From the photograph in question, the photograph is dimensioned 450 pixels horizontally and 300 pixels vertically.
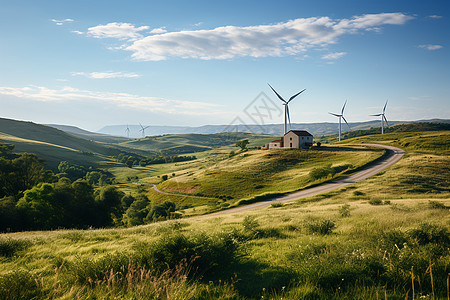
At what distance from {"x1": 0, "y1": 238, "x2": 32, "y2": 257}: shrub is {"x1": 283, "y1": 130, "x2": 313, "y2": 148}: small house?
119457 mm

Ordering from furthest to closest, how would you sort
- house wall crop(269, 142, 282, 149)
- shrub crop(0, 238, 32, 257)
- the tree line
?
house wall crop(269, 142, 282, 149)
the tree line
shrub crop(0, 238, 32, 257)

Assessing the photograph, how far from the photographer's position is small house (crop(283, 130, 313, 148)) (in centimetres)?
Result: 12305

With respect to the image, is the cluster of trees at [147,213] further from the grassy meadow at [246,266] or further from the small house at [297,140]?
the small house at [297,140]

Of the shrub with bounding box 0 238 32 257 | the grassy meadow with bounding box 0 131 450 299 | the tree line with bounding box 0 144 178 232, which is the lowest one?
the tree line with bounding box 0 144 178 232

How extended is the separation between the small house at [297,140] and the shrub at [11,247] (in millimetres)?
119457

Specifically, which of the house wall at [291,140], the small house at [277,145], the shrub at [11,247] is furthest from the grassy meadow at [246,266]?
the small house at [277,145]

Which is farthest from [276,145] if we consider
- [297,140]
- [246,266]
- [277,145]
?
[246,266]

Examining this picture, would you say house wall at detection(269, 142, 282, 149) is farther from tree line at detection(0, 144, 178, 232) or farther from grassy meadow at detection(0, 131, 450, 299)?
grassy meadow at detection(0, 131, 450, 299)

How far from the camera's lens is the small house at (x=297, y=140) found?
123050 millimetres

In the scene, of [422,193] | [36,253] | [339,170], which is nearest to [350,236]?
[36,253]

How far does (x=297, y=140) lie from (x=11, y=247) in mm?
120779

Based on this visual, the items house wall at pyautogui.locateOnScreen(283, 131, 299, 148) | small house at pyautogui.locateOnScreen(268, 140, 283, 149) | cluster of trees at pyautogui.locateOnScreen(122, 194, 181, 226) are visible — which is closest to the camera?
cluster of trees at pyautogui.locateOnScreen(122, 194, 181, 226)

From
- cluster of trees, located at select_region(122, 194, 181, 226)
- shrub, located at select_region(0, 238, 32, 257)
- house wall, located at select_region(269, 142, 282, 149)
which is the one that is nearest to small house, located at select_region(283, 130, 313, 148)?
house wall, located at select_region(269, 142, 282, 149)

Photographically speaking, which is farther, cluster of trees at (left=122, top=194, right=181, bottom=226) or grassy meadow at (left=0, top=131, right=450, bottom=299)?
cluster of trees at (left=122, top=194, right=181, bottom=226)
